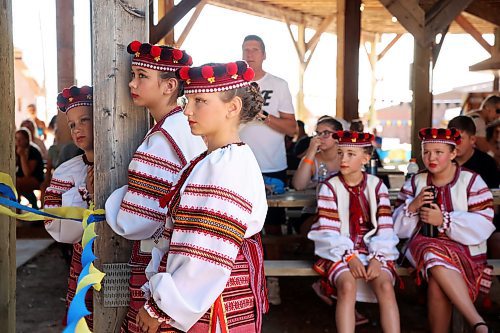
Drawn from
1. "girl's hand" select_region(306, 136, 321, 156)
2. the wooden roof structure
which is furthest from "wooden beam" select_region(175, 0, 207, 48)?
"girl's hand" select_region(306, 136, 321, 156)

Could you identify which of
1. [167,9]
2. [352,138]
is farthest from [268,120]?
[167,9]

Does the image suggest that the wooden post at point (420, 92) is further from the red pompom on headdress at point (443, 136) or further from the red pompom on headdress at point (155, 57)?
the red pompom on headdress at point (155, 57)

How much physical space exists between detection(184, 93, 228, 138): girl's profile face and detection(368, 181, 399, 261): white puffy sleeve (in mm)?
2014

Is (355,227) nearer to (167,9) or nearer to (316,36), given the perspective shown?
(167,9)

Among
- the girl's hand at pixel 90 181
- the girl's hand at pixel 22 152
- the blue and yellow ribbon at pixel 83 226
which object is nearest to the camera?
the blue and yellow ribbon at pixel 83 226

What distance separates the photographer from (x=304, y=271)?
405 cm

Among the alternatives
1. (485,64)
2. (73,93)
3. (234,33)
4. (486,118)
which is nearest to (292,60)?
(234,33)

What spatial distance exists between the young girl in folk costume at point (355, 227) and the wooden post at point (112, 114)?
5.44 feet

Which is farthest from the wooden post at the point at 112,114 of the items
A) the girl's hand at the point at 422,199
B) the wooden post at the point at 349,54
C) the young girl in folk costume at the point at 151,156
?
the wooden post at the point at 349,54

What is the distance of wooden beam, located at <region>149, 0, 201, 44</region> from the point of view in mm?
6809

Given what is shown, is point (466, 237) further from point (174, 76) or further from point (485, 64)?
point (485, 64)

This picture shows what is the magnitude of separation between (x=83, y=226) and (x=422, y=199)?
2.15 m

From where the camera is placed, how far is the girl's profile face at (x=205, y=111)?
2.07 m

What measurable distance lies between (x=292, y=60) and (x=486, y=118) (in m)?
17.2
